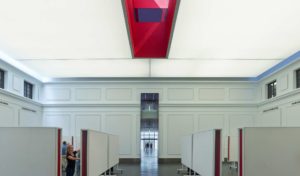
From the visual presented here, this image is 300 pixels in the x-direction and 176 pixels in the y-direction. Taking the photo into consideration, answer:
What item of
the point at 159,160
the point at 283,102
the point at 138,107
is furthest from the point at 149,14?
the point at 159,160

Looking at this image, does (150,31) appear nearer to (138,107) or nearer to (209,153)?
(209,153)

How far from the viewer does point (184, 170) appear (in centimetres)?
1445

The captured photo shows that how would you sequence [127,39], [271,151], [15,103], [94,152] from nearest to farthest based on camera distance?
1. [271,151]
2. [94,152]
3. [127,39]
4. [15,103]

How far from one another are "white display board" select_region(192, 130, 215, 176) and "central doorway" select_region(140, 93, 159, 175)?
9.54 m

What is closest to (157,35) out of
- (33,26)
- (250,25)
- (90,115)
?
(250,25)

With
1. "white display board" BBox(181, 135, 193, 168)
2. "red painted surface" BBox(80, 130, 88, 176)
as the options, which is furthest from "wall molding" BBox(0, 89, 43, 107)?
"red painted surface" BBox(80, 130, 88, 176)

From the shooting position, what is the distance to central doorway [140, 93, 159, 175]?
19.2 m

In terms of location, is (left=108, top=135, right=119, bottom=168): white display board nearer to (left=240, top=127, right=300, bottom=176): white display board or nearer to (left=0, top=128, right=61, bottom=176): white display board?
(left=0, top=128, right=61, bottom=176): white display board

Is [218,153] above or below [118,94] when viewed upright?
below

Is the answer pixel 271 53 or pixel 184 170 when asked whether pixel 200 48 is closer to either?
pixel 271 53

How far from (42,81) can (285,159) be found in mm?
15962

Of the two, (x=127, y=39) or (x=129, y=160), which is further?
(x=129, y=160)

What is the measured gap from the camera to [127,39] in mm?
11531

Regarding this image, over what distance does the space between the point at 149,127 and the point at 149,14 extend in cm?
1025
